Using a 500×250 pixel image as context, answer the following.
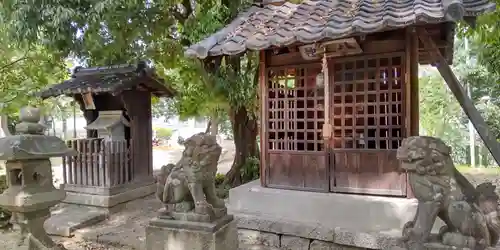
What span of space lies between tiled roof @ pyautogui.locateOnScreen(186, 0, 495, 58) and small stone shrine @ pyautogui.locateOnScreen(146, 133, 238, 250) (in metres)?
1.79

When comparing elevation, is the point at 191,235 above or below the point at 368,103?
below

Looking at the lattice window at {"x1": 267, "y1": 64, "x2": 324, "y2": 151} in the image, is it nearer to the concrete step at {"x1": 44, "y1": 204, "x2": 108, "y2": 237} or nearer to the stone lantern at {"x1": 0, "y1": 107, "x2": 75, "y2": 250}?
the stone lantern at {"x1": 0, "y1": 107, "x2": 75, "y2": 250}

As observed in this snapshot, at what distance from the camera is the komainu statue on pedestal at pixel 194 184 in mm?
4543

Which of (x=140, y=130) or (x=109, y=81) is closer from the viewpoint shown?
(x=109, y=81)

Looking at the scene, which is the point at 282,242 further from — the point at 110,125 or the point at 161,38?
the point at 161,38

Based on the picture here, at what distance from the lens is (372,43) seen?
5875 millimetres

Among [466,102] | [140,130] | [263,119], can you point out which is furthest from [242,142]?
[466,102]

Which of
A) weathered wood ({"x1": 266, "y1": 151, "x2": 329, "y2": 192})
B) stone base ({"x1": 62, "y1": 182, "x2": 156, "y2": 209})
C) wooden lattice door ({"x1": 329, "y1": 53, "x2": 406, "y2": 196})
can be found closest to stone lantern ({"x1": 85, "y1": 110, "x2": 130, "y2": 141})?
stone base ({"x1": 62, "y1": 182, "x2": 156, "y2": 209})

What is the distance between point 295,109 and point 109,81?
15.0ft

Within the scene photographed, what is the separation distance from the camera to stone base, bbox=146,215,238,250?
445cm

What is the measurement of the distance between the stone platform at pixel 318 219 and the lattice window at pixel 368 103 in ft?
3.20

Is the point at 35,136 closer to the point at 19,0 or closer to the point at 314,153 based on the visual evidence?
the point at 19,0

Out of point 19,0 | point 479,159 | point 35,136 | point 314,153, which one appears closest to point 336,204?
point 314,153

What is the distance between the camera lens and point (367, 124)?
5.97 metres
